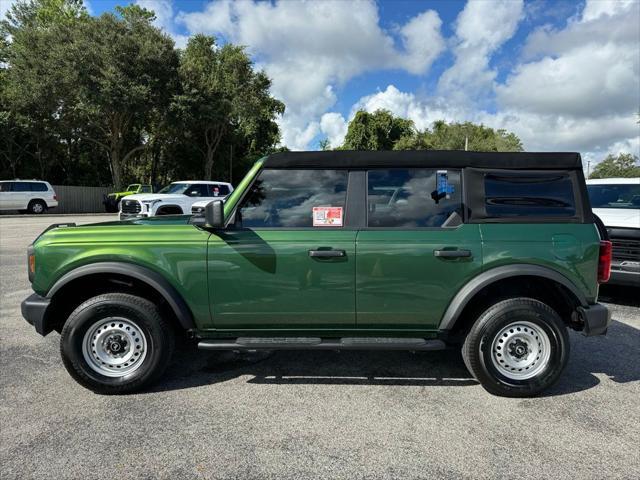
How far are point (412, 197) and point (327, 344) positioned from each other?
1345 millimetres

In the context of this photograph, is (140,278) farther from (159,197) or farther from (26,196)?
(26,196)

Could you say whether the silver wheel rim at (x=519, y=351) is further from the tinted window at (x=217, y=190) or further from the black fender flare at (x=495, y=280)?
the tinted window at (x=217, y=190)

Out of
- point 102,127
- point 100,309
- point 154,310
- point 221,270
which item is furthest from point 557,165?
point 102,127

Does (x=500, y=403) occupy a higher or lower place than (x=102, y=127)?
lower

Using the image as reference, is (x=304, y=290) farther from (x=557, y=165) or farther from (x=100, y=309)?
(x=557, y=165)

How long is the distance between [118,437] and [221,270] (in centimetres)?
129

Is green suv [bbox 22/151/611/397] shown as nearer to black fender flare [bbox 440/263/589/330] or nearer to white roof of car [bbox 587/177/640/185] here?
black fender flare [bbox 440/263/589/330]

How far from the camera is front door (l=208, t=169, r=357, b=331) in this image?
131 inches

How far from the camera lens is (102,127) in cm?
2841

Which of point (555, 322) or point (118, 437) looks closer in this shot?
point (118, 437)

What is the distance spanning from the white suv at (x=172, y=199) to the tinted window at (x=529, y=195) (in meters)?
10.6

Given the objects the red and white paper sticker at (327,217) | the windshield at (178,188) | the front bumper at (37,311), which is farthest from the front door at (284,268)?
the windshield at (178,188)

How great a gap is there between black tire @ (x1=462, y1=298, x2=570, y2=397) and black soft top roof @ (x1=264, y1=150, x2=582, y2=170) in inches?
44.0

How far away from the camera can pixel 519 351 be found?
3438mm
